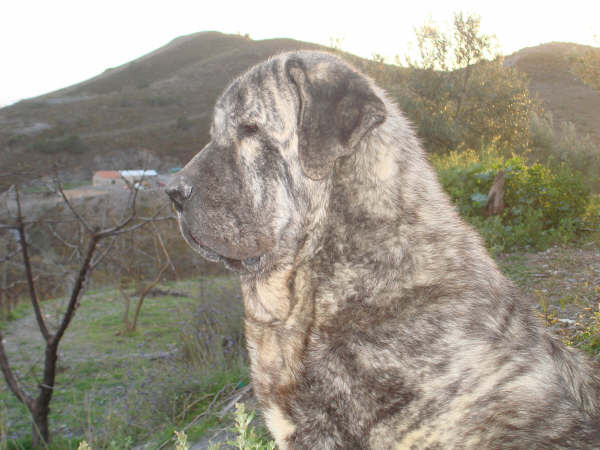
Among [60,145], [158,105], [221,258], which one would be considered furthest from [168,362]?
[158,105]

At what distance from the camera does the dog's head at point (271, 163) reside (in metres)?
2.26

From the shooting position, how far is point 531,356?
1944 mm

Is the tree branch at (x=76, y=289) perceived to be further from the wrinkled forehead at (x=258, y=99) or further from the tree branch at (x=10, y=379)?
the wrinkled forehead at (x=258, y=99)

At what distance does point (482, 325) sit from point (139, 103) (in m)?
59.4

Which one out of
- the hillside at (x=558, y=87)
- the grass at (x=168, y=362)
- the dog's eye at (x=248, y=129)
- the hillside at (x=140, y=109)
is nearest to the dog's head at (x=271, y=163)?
the dog's eye at (x=248, y=129)

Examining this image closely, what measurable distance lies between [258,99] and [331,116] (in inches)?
16.5

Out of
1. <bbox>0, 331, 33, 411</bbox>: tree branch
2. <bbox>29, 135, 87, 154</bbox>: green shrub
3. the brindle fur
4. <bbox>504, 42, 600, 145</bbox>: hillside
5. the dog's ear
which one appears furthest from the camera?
<bbox>29, 135, 87, 154</bbox>: green shrub

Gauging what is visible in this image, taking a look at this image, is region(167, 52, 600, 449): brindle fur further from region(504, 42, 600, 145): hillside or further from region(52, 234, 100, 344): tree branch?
region(504, 42, 600, 145): hillside

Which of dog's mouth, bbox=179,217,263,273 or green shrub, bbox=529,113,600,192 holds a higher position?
dog's mouth, bbox=179,217,263,273

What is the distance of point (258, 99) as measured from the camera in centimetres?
246

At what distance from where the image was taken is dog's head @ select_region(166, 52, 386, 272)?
89.0 inches

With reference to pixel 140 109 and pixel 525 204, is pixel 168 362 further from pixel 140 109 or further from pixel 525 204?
pixel 140 109

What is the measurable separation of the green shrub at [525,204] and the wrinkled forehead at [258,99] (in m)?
7.37

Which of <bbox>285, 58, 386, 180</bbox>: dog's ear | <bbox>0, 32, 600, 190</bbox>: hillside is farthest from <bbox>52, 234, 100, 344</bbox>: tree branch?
<bbox>0, 32, 600, 190</bbox>: hillside
